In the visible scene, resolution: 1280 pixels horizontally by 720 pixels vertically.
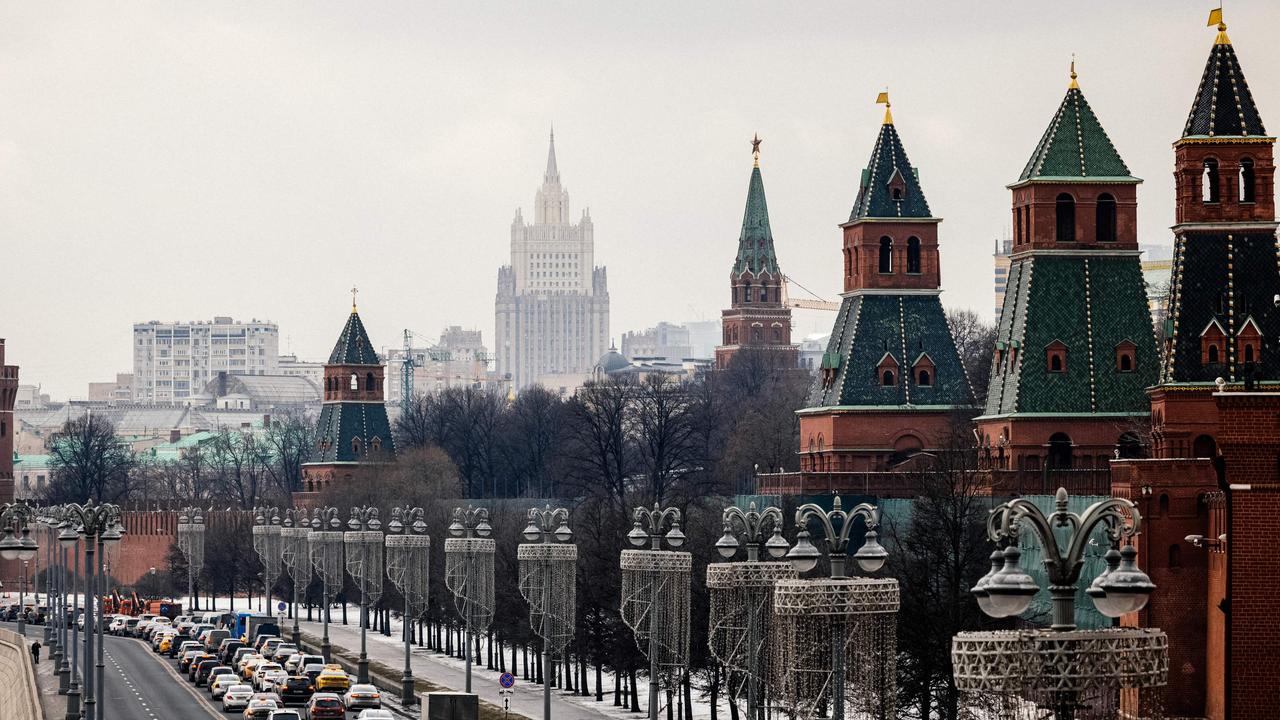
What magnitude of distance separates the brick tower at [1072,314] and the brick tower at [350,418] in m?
85.7

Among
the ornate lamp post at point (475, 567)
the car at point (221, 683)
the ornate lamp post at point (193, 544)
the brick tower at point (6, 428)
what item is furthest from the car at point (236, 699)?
the brick tower at point (6, 428)

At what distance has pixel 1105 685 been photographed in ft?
86.8

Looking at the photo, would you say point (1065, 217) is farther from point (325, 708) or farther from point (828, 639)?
point (828, 639)

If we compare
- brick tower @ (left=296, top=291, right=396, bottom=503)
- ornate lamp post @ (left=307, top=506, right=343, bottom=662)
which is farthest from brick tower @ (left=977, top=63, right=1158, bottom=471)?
brick tower @ (left=296, top=291, right=396, bottom=503)

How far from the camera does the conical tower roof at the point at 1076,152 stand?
9344cm

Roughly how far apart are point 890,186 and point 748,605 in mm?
65729

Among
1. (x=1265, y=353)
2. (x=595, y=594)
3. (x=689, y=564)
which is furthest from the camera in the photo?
(x=595, y=594)

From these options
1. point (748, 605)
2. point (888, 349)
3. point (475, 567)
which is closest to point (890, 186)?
point (888, 349)

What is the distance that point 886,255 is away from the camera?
110 m

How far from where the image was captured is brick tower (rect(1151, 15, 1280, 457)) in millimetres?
65125

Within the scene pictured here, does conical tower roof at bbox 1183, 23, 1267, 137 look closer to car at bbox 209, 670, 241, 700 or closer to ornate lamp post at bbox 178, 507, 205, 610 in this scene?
car at bbox 209, 670, 241, 700

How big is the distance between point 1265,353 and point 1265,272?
87.4 inches

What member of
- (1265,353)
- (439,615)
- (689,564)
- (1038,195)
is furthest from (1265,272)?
(439,615)

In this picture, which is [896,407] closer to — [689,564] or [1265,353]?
[1265,353]
